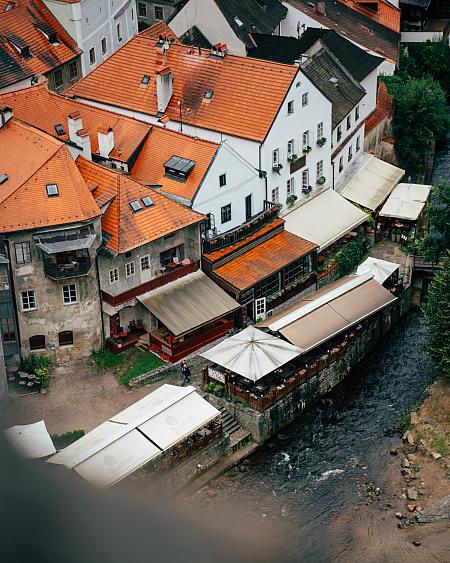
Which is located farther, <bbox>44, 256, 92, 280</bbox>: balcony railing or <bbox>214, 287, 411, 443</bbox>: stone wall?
<bbox>214, 287, 411, 443</bbox>: stone wall

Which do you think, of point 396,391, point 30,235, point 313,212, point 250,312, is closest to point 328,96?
point 313,212

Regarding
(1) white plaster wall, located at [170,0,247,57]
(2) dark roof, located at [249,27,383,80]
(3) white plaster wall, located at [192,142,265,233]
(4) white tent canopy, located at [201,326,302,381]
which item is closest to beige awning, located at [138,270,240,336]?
(4) white tent canopy, located at [201,326,302,381]

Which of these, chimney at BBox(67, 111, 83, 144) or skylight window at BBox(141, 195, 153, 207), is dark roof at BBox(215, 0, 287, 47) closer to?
chimney at BBox(67, 111, 83, 144)

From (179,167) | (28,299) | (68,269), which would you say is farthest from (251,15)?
(28,299)

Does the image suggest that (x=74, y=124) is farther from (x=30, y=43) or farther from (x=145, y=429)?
(x=145, y=429)

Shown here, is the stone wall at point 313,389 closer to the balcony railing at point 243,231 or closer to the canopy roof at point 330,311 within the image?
the canopy roof at point 330,311

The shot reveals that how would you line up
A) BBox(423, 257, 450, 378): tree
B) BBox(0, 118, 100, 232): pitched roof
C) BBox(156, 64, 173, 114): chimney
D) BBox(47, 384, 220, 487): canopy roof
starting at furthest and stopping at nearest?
1. BBox(156, 64, 173, 114): chimney
2. BBox(423, 257, 450, 378): tree
3. BBox(0, 118, 100, 232): pitched roof
4. BBox(47, 384, 220, 487): canopy roof
